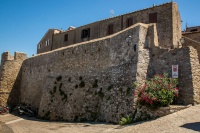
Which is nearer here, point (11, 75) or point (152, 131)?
point (152, 131)

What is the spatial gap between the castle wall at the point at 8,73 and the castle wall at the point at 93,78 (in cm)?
614

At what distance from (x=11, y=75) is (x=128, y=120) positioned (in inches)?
959

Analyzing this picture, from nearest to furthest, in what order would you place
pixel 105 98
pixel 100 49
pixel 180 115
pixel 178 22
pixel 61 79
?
1. pixel 180 115
2. pixel 105 98
3. pixel 100 49
4. pixel 61 79
5. pixel 178 22

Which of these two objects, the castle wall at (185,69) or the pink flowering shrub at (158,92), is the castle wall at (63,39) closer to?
the castle wall at (185,69)

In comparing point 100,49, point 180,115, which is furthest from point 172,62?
point 100,49

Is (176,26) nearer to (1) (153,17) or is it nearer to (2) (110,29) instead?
(1) (153,17)

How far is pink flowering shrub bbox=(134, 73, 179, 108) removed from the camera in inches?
585

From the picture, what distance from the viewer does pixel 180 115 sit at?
13344mm

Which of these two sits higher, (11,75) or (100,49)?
(100,49)

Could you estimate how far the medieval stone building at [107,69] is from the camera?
56.3 ft

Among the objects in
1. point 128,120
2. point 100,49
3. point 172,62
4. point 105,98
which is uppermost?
point 100,49

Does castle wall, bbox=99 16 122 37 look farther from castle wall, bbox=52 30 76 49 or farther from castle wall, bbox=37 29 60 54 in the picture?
castle wall, bbox=37 29 60 54

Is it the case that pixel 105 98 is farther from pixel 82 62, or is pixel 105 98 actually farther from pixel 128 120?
pixel 82 62

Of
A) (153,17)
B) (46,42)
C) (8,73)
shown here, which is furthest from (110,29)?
(46,42)
